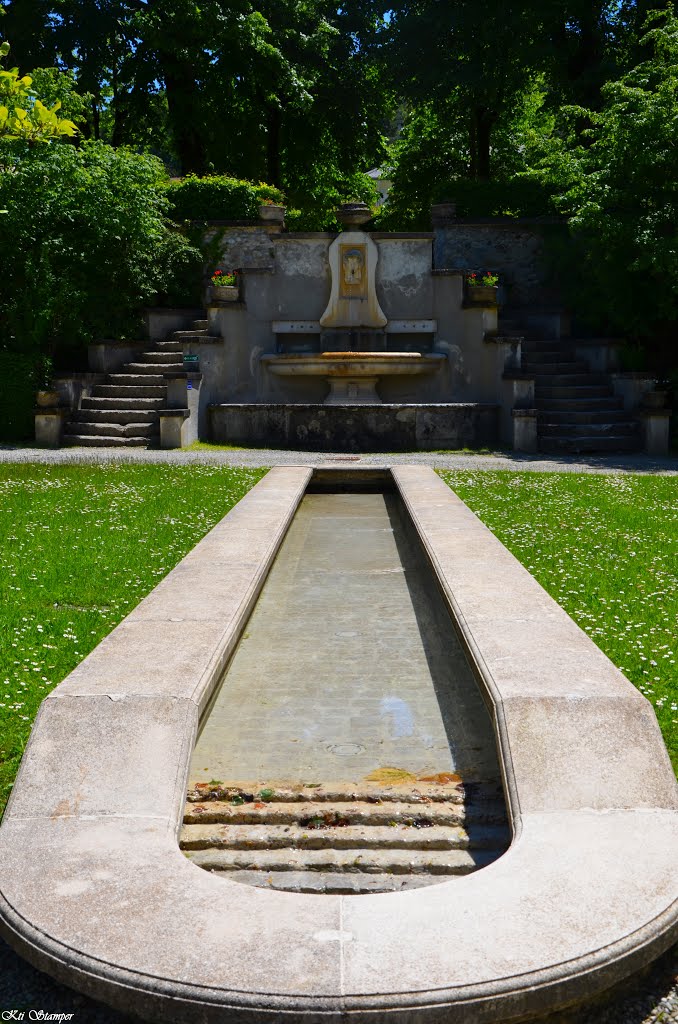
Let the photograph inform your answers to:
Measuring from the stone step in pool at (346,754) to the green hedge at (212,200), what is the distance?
16518mm

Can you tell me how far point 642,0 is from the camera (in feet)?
73.9

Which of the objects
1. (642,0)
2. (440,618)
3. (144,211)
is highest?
(642,0)

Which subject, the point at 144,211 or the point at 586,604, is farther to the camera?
the point at 144,211

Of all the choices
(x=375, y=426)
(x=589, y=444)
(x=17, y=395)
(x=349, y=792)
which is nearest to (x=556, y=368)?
(x=589, y=444)

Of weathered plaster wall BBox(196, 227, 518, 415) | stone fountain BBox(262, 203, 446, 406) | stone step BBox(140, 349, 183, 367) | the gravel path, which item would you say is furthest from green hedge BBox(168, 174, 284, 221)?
the gravel path

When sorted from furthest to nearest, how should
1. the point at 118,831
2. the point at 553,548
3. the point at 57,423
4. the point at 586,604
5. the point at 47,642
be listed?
the point at 57,423 → the point at 553,548 → the point at 586,604 → the point at 47,642 → the point at 118,831

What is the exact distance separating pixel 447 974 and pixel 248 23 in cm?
2637

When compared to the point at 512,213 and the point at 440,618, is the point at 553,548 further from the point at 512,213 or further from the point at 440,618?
the point at 512,213

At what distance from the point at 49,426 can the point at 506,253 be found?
36.3 feet

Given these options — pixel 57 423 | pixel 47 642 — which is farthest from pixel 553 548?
pixel 57 423

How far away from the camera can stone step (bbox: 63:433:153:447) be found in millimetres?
16828

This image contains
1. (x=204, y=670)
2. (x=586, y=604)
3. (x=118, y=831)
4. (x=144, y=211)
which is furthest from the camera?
(x=144, y=211)

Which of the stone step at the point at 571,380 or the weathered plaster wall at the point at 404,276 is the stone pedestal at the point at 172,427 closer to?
the weathered plaster wall at the point at 404,276

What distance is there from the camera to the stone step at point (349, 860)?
3156 millimetres
